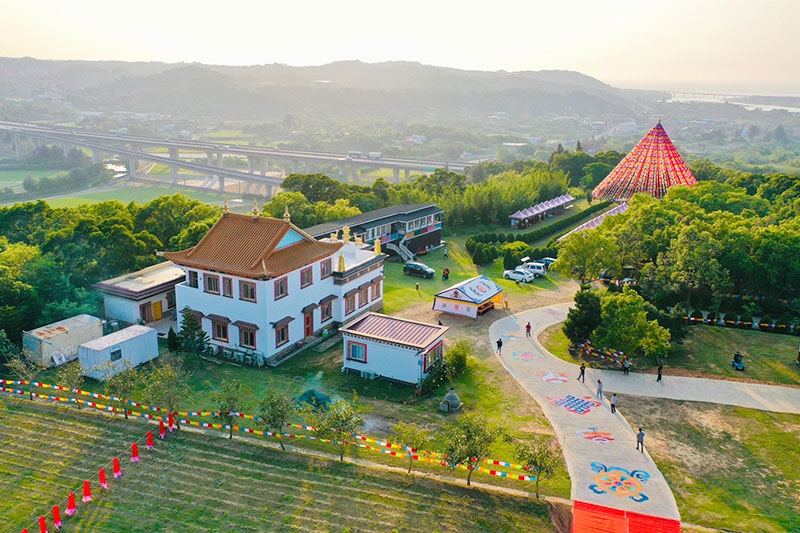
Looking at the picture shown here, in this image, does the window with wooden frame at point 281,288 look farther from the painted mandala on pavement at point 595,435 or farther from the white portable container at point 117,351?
the painted mandala on pavement at point 595,435

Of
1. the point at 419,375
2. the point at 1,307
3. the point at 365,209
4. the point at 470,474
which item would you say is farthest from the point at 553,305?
the point at 1,307

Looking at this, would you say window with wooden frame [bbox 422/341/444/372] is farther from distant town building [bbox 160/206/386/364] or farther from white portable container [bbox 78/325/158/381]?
white portable container [bbox 78/325/158/381]

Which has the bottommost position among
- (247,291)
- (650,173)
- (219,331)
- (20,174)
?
(20,174)

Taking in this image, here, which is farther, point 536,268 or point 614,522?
point 536,268

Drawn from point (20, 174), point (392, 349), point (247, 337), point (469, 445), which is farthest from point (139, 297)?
point (20, 174)

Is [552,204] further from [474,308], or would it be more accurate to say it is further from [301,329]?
[301,329]

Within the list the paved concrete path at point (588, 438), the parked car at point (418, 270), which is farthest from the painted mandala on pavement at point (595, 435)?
the parked car at point (418, 270)

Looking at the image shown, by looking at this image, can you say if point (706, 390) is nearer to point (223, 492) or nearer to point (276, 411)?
point (276, 411)
